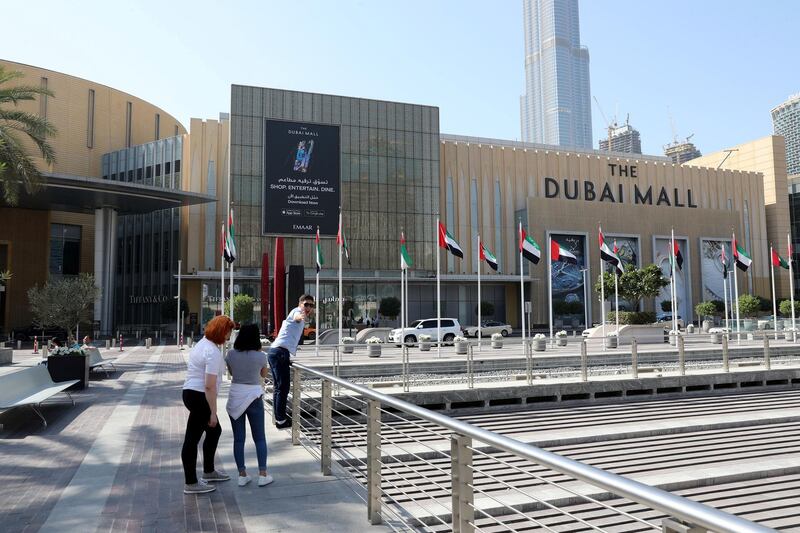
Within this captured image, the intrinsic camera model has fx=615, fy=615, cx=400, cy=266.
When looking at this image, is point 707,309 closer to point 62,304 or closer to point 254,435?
point 62,304

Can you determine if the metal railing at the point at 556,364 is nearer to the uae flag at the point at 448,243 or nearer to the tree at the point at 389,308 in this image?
the uae flag at the point at 448,243

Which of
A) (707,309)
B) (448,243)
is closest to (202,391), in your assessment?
(448,243)

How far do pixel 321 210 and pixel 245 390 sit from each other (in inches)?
1887

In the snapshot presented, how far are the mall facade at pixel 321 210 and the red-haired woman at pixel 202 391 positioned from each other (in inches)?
1712

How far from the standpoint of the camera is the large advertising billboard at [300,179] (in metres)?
52.4

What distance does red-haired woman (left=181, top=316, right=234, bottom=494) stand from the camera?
580cm

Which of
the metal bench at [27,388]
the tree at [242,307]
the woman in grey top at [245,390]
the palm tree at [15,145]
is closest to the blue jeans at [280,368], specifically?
the woman in grey top at [245,390]

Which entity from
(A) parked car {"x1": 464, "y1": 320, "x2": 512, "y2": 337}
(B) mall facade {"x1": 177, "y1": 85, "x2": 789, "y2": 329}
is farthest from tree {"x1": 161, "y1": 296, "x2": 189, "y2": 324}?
(A) parked car {"x1": 464, "y1": 320, "x2": 512, "y2": 337}

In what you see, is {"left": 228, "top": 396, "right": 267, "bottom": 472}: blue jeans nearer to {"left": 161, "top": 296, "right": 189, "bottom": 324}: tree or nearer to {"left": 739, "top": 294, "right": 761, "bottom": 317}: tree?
{"left": 161, "top": 296, "right": 189, "bottom": 324}: tree

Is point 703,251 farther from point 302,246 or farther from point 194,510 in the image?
point 194,510

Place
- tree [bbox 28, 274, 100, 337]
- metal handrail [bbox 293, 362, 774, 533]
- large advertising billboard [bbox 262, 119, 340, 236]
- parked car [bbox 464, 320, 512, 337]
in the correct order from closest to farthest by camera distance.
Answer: metal handrail [bbox 293, 362, 774, 533] → tree [bbox 28, 274, 100, 337] → parked car [bbox 464, 320, 512, 337] → large advertising billboard [bbox 262, 119, 340, 236]

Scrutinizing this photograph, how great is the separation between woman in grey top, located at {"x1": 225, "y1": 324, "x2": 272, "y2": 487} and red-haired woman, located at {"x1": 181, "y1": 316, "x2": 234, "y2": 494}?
26 centimetres

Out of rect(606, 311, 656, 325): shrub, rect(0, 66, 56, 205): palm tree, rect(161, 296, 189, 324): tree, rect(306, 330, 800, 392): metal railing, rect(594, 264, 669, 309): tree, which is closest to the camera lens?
rect(306, 330, 800, 392): metal railing

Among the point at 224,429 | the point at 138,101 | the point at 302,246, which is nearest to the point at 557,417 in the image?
the point at 224,429
